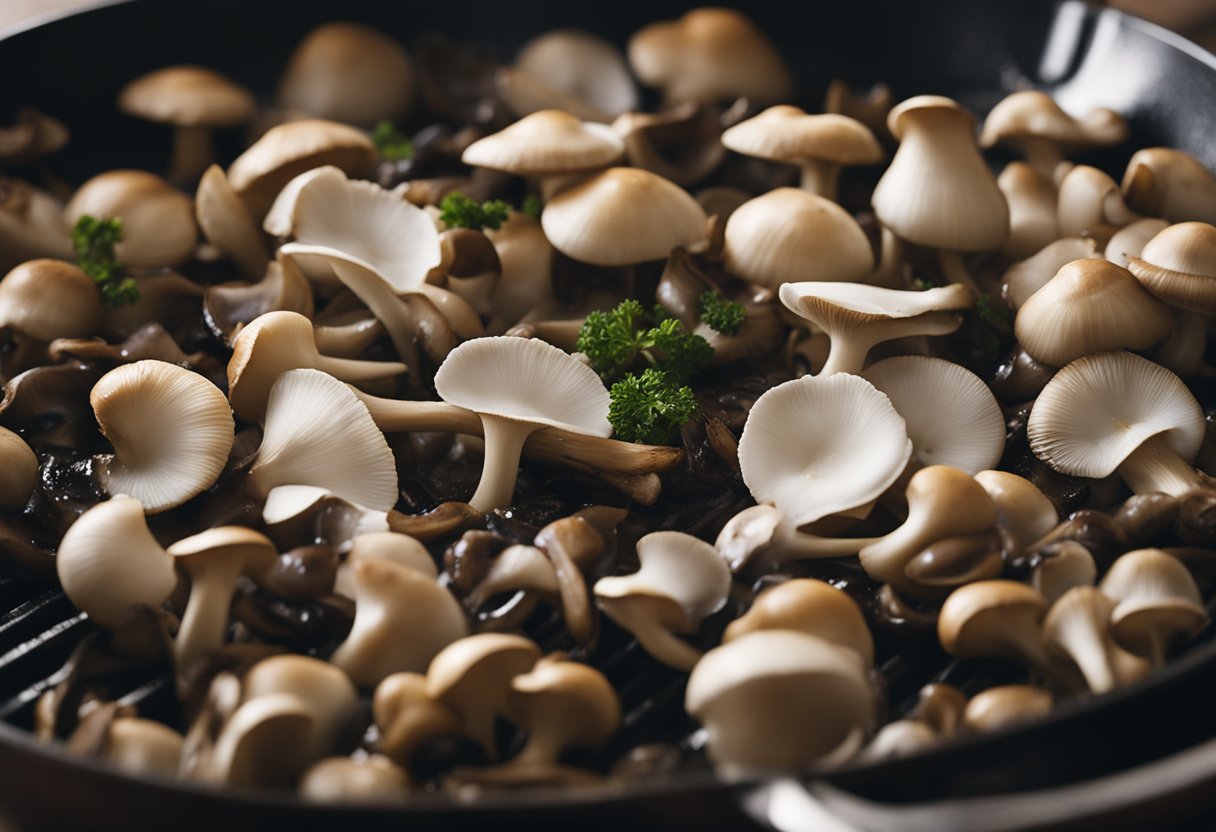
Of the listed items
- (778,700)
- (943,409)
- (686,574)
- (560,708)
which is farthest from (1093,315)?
(560,708)

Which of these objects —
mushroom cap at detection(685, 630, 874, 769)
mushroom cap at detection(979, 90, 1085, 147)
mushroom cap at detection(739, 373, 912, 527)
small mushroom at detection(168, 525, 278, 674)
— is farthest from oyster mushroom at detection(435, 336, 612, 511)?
mushroom cap at detection(979, 90, 1085, 147)

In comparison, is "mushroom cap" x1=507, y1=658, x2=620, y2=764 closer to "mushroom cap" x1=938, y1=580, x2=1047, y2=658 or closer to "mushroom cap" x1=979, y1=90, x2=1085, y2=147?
"mushroom cap" x1=938, y1=580, x2=1047, y2=658

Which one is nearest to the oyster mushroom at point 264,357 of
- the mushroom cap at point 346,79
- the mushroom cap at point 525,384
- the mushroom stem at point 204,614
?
the mushroom cap at point 525,384

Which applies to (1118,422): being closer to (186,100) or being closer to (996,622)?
(996,622)

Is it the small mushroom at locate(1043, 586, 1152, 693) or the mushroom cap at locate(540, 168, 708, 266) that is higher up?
the mushroom cap at locate(540, 168, 708, 266)

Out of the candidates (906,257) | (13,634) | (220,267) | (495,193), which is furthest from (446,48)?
(13,634)
